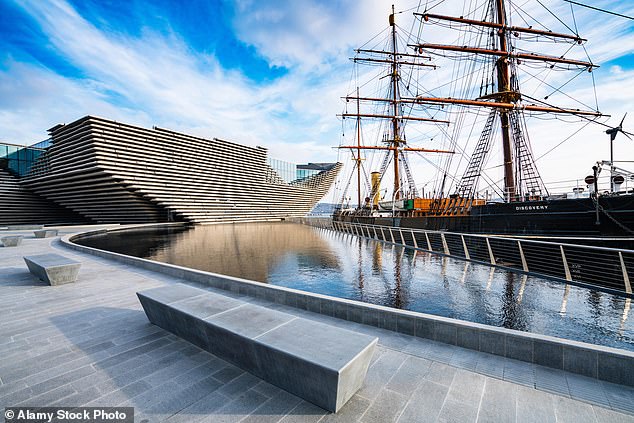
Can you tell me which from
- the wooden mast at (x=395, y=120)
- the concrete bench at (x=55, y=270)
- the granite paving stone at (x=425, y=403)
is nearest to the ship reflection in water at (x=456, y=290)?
the granite paving stone at (x=425, y=403)

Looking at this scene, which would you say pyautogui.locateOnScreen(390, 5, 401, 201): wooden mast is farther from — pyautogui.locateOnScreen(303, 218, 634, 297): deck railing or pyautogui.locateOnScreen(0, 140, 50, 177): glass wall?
pyautogui.locateOnScreen(0, 140, 50, 177): glass wall

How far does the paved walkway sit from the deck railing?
425cm

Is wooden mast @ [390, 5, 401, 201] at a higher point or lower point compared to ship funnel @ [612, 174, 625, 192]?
higher

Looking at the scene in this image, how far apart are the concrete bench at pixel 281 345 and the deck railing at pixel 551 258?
233 inches

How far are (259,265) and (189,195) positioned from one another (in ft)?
131

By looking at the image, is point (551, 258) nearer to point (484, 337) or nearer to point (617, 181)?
point (617, 181)

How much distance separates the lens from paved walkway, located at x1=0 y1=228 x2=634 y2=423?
2.59 meters

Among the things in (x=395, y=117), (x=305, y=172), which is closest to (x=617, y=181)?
(x=395, y=117)

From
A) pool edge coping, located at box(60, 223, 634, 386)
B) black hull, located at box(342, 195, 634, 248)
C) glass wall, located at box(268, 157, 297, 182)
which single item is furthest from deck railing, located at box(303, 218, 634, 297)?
glass wall, located at box(268, 157, 297, 182)

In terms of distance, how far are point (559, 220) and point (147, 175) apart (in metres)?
44.9

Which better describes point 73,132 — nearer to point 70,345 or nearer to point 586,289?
point 70,345

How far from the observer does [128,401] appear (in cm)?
275

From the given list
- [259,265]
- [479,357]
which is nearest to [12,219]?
[259,265]

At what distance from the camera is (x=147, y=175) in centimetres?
4169
